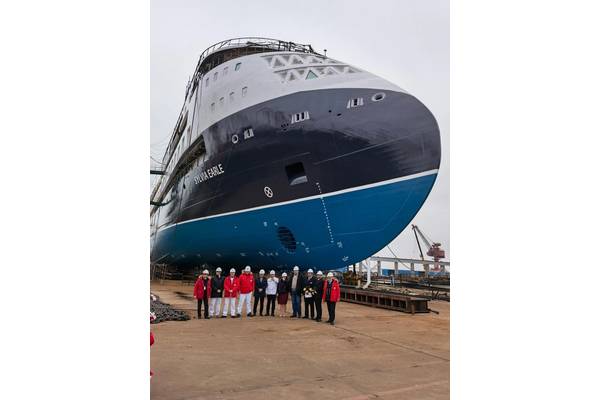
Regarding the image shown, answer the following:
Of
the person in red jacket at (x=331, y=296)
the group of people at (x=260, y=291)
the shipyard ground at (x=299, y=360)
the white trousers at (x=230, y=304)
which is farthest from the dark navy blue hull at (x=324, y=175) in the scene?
the shipyard ground at (x=299, y=360)

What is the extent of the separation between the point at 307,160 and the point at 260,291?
3.85m

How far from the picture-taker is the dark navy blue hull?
34.7ft

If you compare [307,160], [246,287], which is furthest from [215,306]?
[307,160]

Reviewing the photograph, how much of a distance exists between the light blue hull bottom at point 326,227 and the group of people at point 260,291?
8.37 ft

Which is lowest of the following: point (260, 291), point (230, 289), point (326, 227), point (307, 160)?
point (260, 291)

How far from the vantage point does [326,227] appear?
36.0ft

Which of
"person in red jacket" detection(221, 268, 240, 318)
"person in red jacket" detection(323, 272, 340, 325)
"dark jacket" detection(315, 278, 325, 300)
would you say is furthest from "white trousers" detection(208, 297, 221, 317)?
"person in red jacket" detection(323, 272, 340, 325)

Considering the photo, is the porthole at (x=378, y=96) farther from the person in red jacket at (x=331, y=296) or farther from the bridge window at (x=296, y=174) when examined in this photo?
the person in red jacket at (x=331, y=296)

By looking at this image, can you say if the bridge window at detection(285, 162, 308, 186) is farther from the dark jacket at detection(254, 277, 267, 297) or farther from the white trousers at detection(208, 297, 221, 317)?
the white trousers at detection(208, 297, 221, 317)

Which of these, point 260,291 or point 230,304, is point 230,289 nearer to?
point 230,304

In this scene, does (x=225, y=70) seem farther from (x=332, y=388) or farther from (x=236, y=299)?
(x=332, y=388)

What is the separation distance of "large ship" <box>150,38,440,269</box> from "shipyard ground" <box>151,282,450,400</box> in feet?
11.7

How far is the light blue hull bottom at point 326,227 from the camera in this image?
10711mm

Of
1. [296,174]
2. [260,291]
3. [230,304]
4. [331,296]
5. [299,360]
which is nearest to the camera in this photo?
[299,360]
